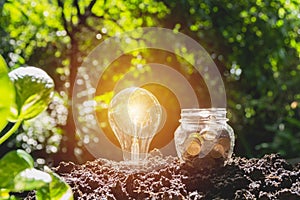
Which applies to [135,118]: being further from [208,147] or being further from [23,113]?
[23,113]

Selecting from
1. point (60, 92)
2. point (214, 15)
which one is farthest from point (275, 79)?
point (60, 92)

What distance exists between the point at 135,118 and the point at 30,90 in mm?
434

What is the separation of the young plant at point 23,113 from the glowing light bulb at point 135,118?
1.30ft

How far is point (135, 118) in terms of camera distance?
90 centimetres

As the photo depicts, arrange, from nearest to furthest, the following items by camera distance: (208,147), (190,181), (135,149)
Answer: (190,181)
(208,147)
(135,149)

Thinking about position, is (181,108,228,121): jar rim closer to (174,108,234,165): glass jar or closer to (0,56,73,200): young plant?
(174,108,234,165): glass jar

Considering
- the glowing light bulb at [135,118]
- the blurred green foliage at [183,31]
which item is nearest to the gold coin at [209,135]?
the glowing light bulb at [135,118]

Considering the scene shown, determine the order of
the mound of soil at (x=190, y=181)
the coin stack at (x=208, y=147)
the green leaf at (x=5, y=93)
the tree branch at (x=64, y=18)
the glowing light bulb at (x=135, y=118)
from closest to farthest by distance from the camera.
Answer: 1. the green leaf at (x=5, y=93)
2. the mound of soil at (x=190, y=181)
3. the coin stack at (x=208, y=147)
4. the glowing light bulb at (x=135, y=118)
5. the tree branch at (x=64, y=18)

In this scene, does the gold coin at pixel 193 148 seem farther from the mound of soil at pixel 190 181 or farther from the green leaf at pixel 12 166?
the green leaf at pixel 12 166

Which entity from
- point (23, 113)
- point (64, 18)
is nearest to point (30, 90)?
point (23, 113)

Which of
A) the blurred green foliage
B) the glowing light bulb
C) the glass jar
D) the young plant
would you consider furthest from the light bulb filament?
the blurred green foliage

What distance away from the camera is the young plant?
44 centimetres

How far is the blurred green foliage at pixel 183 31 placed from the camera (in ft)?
5.34

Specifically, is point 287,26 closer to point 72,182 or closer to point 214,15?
point 214,15
